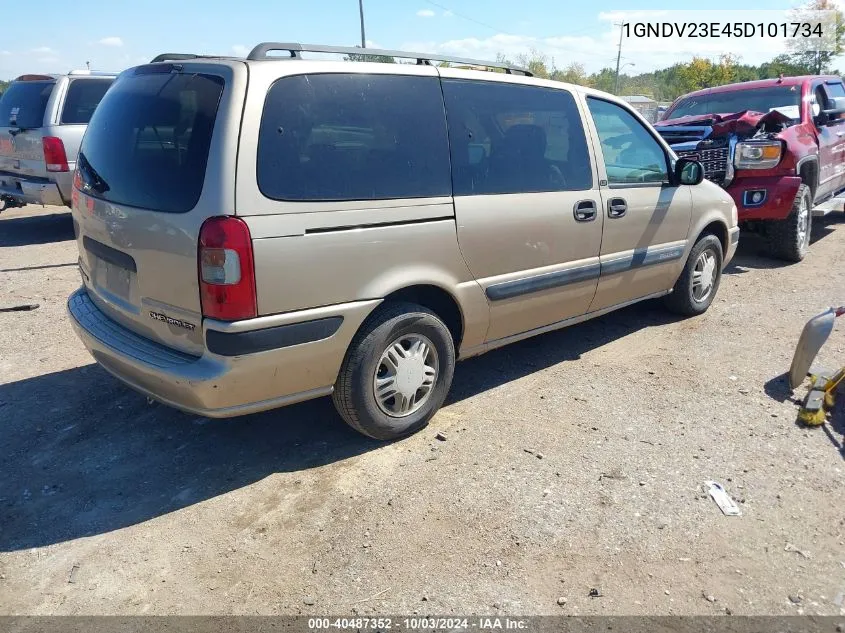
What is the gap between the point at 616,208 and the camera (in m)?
4.54

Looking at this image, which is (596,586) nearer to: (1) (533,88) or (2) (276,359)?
(2) (276,359)

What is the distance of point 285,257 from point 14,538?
5.47 ft

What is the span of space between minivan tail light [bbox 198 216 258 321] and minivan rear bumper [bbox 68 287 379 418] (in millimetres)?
70

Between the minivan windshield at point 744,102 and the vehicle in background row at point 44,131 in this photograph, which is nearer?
the minivan windshield at point 744,102

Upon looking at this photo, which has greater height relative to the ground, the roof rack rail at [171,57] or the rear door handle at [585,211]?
the roof rack rail at [171,57]

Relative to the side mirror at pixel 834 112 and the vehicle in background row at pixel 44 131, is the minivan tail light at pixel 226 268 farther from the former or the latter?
the side mirror at pixel 834 112

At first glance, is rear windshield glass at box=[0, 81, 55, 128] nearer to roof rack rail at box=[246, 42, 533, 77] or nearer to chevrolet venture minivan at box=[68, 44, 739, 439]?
chevrolet venture minivan at box=[68, 44, 739, 439]

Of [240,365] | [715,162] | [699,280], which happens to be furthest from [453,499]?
[715,162]

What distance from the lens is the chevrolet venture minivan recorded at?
290cm

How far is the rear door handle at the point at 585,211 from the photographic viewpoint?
426 centimetres

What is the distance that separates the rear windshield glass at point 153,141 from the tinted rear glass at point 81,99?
5.66m

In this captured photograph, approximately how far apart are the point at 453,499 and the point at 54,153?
7.42 m

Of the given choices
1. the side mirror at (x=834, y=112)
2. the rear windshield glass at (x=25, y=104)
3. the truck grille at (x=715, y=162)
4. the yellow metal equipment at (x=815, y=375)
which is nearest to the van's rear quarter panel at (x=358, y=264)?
the yellow metal equipment at (x=815, y=375)

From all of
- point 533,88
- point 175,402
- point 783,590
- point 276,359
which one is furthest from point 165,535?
point 533,88
